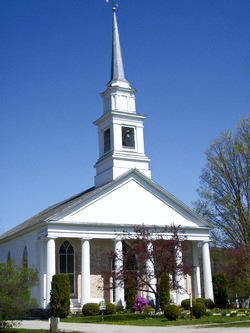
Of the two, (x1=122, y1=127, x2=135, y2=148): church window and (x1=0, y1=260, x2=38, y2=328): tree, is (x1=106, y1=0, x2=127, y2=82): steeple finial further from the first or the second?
(x1=0, y1=260, x2=38, y2=328): tree

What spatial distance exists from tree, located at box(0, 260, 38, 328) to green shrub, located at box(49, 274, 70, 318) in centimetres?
1067

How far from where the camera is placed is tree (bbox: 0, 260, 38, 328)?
1938cm

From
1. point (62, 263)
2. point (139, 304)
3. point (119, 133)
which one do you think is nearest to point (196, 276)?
point (139, 304)

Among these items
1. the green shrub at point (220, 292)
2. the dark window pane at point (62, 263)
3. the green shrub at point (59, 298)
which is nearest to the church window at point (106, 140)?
the dark window pane at point (62, 263)

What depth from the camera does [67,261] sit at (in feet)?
122

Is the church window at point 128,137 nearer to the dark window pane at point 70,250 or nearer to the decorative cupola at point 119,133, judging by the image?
the decorative cupola at point 119,133

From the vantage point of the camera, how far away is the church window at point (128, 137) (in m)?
42.4

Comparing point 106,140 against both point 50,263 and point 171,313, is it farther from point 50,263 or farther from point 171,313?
point 171,313

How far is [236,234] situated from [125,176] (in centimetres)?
1149

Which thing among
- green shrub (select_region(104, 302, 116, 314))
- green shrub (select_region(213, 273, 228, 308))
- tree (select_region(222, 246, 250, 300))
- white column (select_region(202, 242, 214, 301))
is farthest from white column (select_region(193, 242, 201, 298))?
green shrub (select_region(104, 302, 116, 314))

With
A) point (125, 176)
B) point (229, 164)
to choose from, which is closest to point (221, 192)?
point (229, 164)

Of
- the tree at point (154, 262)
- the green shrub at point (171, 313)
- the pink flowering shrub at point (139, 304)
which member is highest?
the tree at point (154, 262)

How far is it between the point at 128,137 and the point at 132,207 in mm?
7365

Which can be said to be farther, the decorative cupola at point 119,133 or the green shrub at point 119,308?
the decorative cupola at point 119,133
